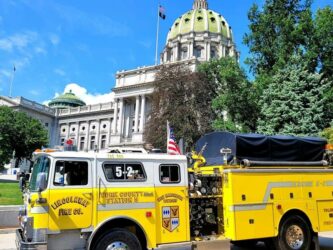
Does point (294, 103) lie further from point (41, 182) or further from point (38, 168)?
point (41, 182)

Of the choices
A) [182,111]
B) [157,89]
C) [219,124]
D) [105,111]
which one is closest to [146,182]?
[219,124]

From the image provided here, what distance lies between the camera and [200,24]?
11300 centimetres

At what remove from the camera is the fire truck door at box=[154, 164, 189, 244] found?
8844 mm

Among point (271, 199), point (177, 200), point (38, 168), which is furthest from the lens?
point (271, 199)

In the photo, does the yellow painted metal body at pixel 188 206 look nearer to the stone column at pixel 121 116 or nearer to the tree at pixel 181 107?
the tree at pixel 181 107

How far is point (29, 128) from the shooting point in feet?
207

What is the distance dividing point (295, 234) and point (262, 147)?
109 inches

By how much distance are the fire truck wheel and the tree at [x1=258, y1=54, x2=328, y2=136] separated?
15.3 meters

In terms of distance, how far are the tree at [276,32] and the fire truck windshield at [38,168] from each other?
982 inches

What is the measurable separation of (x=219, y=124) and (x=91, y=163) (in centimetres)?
2605

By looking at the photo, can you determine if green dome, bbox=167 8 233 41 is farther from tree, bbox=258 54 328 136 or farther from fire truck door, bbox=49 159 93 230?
fire truck door, bbox=49 159 93 230

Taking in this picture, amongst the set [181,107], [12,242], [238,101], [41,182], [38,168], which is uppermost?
[181,107]

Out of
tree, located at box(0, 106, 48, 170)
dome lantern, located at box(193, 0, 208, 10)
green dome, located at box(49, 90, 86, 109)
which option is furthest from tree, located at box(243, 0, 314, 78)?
green dome, located at box(49, 90, 86, 109)

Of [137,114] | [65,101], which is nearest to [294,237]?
[137,114]
